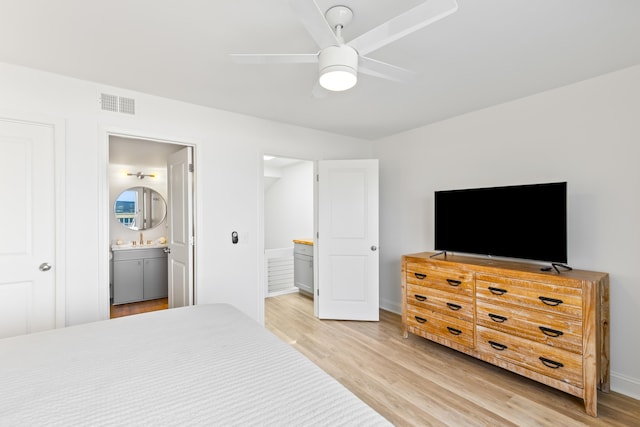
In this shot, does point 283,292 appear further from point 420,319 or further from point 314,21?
point 314,21

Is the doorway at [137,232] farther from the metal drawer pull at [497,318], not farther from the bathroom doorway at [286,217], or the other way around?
the metal drawer pull at [497,318]

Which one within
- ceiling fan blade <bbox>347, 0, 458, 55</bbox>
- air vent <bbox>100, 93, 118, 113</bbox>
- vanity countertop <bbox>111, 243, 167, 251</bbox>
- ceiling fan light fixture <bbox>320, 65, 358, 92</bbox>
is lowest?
vanity countertop <bbox>111, 243, 167, 251</bbox>

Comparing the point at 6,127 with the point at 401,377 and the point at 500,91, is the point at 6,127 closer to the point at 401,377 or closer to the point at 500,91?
the point at 401,377

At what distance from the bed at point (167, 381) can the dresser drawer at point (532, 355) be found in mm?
1870

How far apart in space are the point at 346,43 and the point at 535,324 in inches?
91.2

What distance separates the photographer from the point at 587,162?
2.45m

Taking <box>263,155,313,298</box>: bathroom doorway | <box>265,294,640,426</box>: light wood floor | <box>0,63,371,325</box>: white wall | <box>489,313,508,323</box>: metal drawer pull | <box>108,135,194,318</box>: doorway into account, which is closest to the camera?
<box>265,294,640,426</box>: light wood floor

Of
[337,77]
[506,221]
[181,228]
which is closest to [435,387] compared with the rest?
[506,221]

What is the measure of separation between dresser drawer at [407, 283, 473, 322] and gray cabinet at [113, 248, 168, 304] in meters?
3.81

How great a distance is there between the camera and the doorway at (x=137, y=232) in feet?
14.6

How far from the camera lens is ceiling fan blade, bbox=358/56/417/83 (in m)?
1.58

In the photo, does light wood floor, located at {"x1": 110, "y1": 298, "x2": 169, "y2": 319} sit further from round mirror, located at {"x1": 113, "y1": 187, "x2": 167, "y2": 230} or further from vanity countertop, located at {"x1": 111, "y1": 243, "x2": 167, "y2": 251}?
round mirror, located at {"x1": 113, "y1": 187, "x2": 167, "y2": 230}

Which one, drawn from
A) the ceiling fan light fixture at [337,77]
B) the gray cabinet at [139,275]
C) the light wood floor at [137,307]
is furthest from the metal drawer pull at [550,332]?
the gray cabinet at [139,275]

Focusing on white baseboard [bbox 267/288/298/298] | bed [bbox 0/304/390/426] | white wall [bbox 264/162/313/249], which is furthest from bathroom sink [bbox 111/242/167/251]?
bed [bbox 0/304/390/426]
